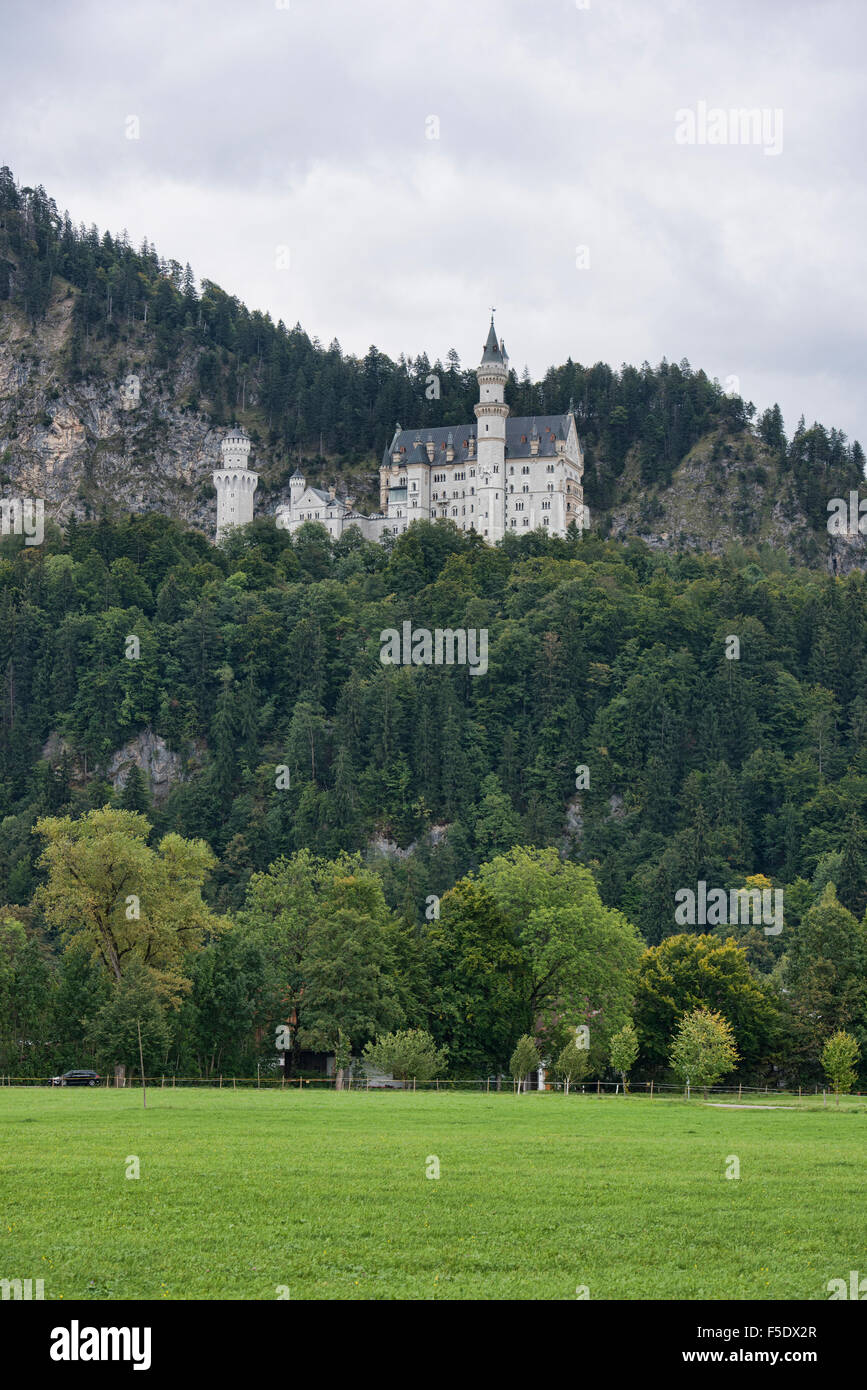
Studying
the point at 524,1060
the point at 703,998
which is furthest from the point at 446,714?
the point at 524,1060

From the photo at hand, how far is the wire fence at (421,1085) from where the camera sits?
217 feet

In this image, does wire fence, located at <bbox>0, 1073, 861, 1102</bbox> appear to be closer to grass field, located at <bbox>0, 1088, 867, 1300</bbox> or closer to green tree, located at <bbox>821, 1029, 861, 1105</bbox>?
green tree, located at <bbox>821, 1029, 861, 1105</bbox>

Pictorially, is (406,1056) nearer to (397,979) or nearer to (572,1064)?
(572,1064)

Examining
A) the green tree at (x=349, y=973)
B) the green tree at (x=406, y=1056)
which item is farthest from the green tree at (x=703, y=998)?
the green tree at (x=406, y=1056)

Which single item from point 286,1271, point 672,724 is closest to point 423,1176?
point 286,1271

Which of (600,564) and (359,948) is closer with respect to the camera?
(359,948)

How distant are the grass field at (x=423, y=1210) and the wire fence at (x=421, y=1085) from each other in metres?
25.1

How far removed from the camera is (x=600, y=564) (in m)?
196

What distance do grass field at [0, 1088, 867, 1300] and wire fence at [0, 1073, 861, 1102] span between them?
2513 centimetres

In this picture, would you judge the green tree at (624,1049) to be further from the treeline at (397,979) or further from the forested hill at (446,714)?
the forested hill at (446,714)

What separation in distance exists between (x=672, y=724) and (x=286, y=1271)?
153m

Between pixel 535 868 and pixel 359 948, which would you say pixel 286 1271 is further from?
pixel 535 868

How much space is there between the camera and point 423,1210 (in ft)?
81.7
